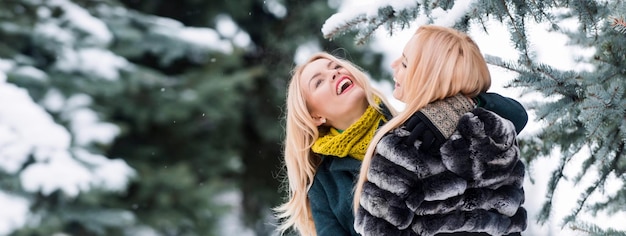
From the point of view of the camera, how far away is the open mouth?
218 cm

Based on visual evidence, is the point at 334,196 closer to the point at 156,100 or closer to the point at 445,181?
the point at 445,181

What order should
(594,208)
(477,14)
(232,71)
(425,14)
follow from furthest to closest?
(232,71)
(594,208)
(425,14)
(477,14)

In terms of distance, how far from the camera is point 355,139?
2.09m

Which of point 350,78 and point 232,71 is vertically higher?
point 232,71

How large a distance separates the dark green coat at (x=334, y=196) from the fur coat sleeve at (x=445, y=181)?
30cm

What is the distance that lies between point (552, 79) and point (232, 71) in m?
5.14

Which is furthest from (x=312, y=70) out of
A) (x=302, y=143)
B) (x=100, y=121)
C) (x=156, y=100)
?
(x=156, y=100)

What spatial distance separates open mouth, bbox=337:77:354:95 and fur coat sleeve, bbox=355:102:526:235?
1.44ft

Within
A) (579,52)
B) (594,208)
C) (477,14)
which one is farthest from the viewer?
(579,52)

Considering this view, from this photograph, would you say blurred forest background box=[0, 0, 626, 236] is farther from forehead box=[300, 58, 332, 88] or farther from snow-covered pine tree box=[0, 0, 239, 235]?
forehead box=[300, 58, 332, 88]

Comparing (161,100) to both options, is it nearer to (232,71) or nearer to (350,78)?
(232,71)

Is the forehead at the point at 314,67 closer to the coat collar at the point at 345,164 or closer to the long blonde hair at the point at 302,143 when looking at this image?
the long blonde hair at the point at 302,143

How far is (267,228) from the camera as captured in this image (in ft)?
24.1

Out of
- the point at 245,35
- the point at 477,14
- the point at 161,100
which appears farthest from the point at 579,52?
the point at 245,35
